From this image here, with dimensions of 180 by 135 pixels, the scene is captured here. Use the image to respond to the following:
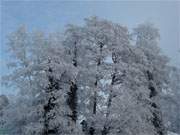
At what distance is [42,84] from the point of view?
188 inches

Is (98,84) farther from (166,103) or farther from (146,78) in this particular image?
(166,103)

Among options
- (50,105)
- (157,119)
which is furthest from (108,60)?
(157,119)

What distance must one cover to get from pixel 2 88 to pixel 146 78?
2.39m

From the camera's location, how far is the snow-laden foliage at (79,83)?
478cm

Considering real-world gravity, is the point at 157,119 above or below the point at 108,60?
below

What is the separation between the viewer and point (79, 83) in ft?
16.3

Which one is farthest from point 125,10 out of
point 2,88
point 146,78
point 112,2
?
point 2,88

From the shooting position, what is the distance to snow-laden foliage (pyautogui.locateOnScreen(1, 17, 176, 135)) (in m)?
4.78

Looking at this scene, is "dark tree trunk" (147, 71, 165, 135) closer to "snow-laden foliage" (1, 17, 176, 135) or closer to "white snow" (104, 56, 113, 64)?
"snow-laden foliage" (1, 17, 176, 135)

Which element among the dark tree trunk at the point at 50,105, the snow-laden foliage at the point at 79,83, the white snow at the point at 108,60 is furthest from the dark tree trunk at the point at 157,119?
the dark tree trunk at the point at 50,105

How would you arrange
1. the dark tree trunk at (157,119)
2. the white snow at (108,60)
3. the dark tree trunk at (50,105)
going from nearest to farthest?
the dark tree trunk at (50,105)
the white snow at (108,60)
the dark tree trunk at (157,119)

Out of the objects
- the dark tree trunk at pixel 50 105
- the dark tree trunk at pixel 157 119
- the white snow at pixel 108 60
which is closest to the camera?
the dark tree trunk at pixel 50 105

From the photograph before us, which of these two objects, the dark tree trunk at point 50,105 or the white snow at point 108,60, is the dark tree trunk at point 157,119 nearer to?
the white snow at point 108,60

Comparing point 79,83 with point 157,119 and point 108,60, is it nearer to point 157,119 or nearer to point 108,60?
point 108,60
